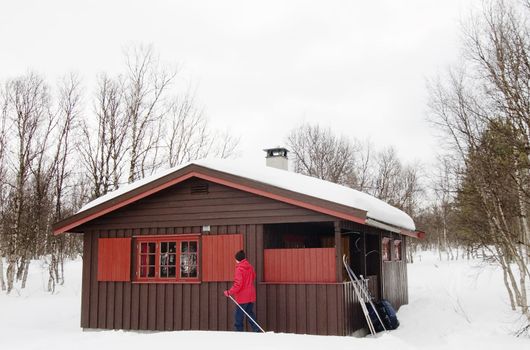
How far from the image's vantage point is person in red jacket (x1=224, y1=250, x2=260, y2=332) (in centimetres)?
971

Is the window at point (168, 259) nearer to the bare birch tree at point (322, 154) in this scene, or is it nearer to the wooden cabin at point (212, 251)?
the wooden cabin at point (212, 251)

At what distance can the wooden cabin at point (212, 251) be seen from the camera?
32.6 ft

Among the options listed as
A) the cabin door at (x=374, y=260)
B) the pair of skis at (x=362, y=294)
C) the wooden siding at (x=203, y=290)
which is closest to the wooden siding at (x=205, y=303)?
the wooden siding at (x=203, y=290)

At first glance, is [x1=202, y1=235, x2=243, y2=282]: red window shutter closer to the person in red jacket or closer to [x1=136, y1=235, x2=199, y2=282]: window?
[x1=136, y1=235, x2=199, y2=282]: window

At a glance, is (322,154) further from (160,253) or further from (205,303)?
(205,303)

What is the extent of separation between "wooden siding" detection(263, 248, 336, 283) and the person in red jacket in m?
0.67

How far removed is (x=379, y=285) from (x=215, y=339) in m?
6.85

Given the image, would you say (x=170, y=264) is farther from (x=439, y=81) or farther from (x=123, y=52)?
(x=123, y=52)

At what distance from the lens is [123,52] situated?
81.1ft

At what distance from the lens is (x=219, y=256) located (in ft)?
35.4


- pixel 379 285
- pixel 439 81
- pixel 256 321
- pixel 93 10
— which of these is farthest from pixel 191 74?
pixel 256 321

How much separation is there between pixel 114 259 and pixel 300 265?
423cm

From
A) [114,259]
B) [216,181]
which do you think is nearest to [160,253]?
[114,259]

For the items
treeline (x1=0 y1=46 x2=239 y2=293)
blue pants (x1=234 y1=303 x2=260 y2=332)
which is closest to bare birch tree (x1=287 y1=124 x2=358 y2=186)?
treeline (x1=0 y1=46 x2=239 y2=293)
